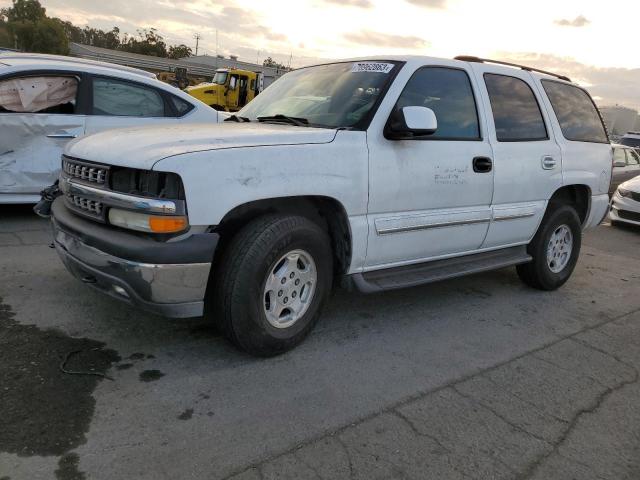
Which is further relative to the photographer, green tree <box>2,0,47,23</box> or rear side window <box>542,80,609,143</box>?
green tree <box>2,0,47,23</box>

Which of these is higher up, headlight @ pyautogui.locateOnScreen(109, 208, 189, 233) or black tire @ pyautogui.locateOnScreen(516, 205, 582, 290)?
headlight @ pyautogui.locateOnScreen(109, 208, 189, 233)

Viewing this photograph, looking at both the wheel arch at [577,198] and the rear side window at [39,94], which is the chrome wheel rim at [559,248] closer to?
the wheel arch at [577,198]

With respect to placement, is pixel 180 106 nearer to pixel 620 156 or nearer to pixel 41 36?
pixel 620 156

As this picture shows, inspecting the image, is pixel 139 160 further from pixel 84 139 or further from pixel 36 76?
pixel 36 76

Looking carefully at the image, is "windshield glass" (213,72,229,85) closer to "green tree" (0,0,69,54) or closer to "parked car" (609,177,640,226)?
"parked car" (609,177,640,226)

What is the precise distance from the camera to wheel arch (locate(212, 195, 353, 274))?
3283mm

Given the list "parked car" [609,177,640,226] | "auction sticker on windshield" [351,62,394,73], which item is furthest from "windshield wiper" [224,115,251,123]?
"parked car" [609,177,640,226]

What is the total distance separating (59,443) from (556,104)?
4932mm

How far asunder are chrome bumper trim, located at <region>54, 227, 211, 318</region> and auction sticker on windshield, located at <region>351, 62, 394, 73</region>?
1.98 meters

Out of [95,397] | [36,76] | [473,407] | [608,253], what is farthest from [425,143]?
[608,253]

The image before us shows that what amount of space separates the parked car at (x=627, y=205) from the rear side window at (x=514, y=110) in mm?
5925

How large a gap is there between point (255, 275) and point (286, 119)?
54.9 inches

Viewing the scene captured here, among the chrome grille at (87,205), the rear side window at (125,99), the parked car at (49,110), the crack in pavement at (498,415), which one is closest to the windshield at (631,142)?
the rear side window at (125,99)

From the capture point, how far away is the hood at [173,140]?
3012 mm
